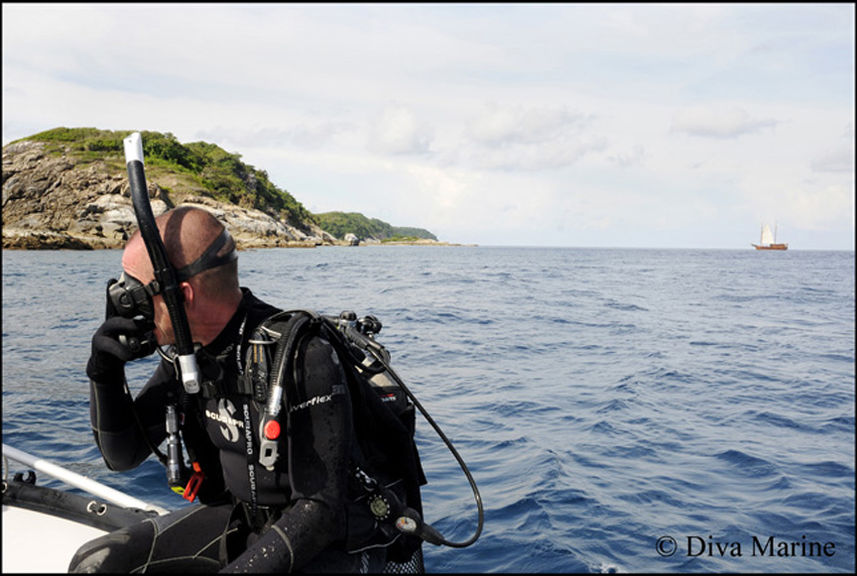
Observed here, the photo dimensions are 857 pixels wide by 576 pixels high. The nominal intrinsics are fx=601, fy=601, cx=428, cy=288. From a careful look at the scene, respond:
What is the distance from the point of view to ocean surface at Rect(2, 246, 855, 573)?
5.29 meters

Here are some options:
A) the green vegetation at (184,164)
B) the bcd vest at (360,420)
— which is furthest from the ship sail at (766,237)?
the bcd vest at (360,420)

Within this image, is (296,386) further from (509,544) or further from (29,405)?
(29,405)

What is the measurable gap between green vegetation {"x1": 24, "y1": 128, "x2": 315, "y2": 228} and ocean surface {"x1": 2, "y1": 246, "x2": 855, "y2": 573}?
55.9m

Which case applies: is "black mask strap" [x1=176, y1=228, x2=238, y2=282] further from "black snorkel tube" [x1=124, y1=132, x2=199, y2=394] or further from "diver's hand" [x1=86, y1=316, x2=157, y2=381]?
"diver's hand" [x1=86, y1=316, x2=157, y2=381]

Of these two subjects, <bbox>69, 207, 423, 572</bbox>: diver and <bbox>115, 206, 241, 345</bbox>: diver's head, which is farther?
<bbox>115, 206, 241, 345</bbox>: diver's head

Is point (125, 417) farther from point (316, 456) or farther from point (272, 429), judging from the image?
point (316, 456)

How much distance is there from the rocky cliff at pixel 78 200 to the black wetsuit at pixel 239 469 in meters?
51.8

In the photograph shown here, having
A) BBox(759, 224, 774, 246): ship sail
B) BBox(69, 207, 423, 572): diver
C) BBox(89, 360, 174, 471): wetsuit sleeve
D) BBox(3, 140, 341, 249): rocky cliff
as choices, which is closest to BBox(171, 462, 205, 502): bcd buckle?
BBox(69, 207, 423, 572): diver

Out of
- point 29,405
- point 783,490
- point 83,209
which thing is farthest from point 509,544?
point 83,209

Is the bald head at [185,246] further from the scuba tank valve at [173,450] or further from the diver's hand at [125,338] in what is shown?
the scuba tank valve at [173,450]

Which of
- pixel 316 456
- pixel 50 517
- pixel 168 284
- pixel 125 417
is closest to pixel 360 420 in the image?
pixel 316 456

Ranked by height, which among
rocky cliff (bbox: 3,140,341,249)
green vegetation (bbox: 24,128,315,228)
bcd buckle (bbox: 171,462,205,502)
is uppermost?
green vegetation (bbox: 24,128,315,228)

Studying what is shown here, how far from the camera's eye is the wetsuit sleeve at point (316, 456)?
2.17 meters

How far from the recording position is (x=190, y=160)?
79.4 metres
